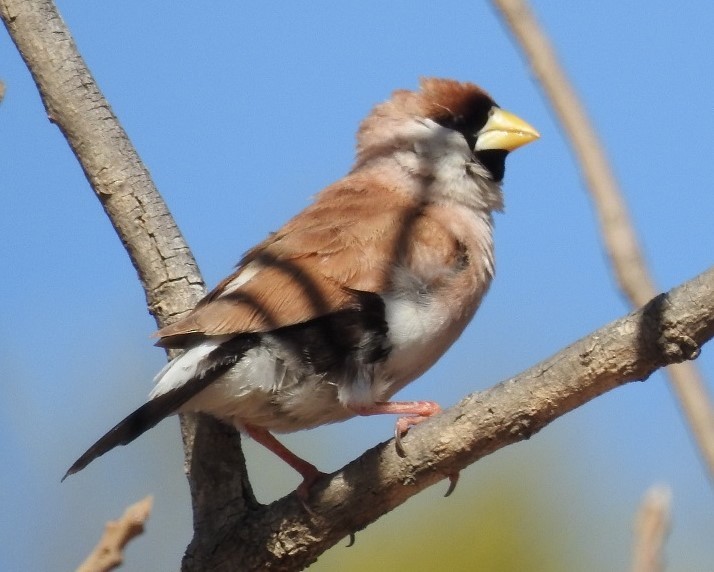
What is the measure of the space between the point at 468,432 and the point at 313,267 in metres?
1.17

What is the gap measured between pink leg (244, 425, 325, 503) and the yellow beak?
1667 mm

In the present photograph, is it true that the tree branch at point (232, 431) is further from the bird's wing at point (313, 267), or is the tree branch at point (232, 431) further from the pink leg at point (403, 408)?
the pink leg at point (403, 408)

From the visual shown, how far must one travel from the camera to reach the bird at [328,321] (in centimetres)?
368

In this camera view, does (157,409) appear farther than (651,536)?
Yes

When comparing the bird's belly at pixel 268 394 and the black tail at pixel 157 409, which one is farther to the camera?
the bird's belly at pixel 268 394

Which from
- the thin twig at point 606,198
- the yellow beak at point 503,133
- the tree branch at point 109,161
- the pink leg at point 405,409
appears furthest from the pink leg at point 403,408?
the thin twig at point 606,198

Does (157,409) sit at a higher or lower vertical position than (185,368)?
lower

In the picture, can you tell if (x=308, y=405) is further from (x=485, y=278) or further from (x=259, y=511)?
(x=485, y=278)

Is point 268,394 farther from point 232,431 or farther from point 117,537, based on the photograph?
point 117,537

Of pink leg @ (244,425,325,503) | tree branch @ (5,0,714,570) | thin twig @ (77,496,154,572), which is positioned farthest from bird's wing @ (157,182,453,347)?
thin twig @ (77,496,154,572)

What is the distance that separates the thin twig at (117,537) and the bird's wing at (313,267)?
1.85 metres

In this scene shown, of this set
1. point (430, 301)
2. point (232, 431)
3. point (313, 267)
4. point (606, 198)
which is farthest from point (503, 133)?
point (606, 198)

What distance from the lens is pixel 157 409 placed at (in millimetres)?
3510

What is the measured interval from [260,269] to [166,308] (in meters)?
0.36
